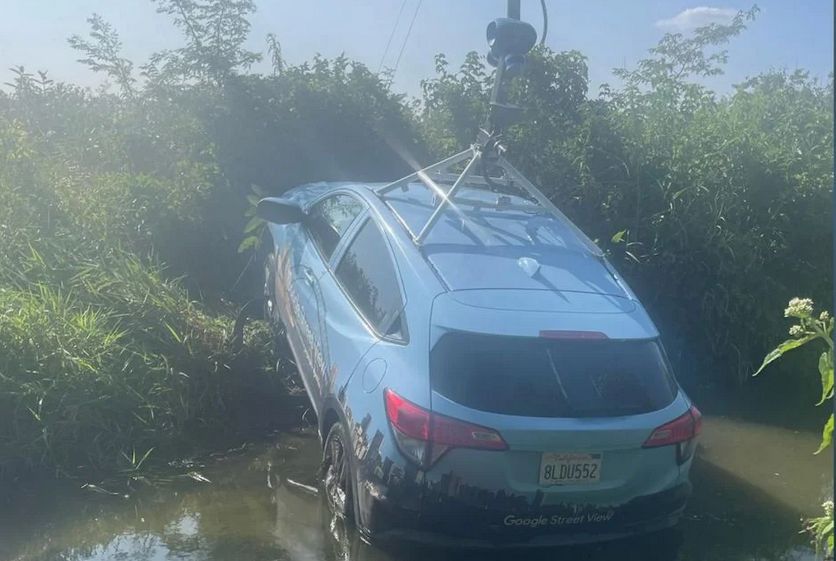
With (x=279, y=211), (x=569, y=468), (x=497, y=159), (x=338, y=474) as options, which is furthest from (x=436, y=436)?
(x=279, y=211)

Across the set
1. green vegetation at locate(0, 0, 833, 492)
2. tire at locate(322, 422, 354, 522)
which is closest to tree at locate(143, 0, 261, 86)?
green vegetation at locate(0, 0, 833, 492)

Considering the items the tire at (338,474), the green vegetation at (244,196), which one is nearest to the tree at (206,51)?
the green vegetation at (244,196)

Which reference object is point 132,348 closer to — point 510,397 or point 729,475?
point 510,397

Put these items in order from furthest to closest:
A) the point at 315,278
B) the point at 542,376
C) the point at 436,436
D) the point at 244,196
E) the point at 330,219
Answer: the point at 244,196
the point at 330,219
the point at 315,278
the point at 542,376
the point at 436,436

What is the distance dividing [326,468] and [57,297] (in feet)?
7.87

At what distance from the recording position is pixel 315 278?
5.48 m

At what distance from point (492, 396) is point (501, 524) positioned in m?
0.56

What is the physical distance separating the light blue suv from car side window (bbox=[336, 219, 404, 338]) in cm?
1

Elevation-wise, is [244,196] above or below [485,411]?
above

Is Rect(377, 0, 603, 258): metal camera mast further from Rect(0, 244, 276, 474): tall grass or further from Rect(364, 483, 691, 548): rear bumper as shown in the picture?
Rect(0, 244, 276, 474): tall grass

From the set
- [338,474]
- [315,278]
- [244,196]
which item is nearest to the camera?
[338,474]

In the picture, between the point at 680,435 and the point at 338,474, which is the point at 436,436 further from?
the point at 680,435

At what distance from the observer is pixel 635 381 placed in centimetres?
427

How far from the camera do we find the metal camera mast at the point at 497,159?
5.37m
